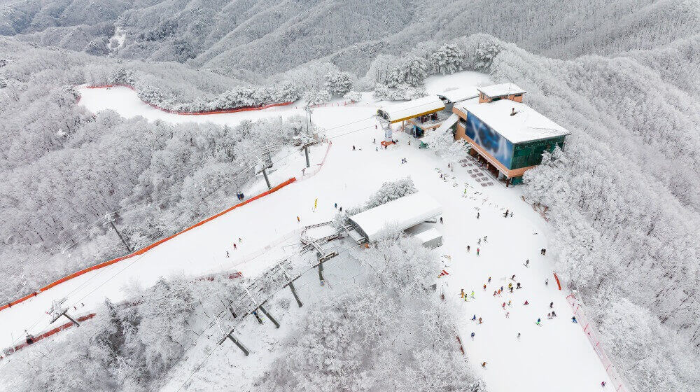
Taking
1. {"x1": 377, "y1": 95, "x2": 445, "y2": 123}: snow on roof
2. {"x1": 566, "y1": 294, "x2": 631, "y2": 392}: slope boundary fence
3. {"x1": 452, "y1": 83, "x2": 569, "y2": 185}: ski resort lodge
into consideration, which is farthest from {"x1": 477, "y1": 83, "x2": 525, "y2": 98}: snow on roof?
{"x1": 566, "y1": 294, "x2": 631, "y2": 392}: slope boundary fence

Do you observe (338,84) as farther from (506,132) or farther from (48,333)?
(48,333)

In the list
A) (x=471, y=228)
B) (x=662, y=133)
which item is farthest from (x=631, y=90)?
(x=471, y=228)

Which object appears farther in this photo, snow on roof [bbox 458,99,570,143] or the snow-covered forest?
snow on roof [bbox 458,99,570,143]

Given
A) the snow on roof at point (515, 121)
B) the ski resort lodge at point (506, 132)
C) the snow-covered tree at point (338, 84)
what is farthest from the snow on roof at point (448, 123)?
the snow-covered tree at point (338, 84)

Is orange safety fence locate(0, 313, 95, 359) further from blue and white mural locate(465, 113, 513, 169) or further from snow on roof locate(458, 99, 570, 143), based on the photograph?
snow on roof locate(458, 99, 570, 143)

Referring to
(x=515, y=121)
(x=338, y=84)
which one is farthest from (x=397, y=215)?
(x=338, y=84)

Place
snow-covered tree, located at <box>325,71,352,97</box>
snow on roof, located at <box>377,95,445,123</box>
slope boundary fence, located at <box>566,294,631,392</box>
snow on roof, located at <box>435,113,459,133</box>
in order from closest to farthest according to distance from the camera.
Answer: slope boundary fence, located at <box>566,294,631,392</box>, snow on roof, located at <box>435,113,459,133</box>, snow on roof, located at <box>377,95,445,123</box>, snow-covered tree, located at <box>325,71,352,97</box>

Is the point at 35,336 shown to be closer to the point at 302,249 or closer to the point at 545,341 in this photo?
the point at 302,249
